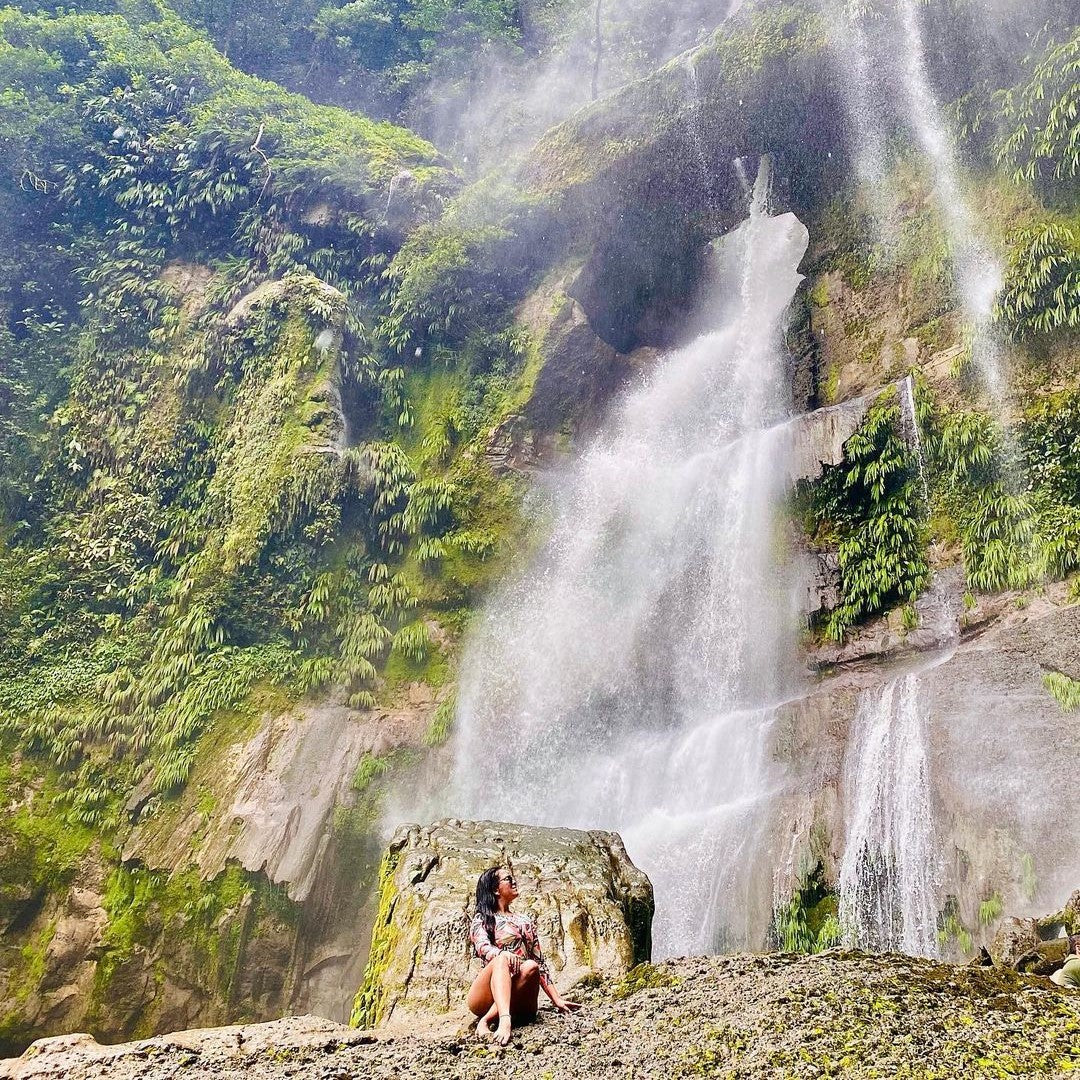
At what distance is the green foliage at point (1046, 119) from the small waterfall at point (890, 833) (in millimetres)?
7948

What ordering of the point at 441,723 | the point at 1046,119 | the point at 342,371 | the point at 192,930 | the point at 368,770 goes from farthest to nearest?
the point at 342,371, the point at 441,723, the point at 368,770, the point at 1046,119, the point at 192,930

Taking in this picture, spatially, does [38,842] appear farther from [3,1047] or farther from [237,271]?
[237,271]

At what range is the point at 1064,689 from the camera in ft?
30.6

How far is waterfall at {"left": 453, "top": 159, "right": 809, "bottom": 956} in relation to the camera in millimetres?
10719

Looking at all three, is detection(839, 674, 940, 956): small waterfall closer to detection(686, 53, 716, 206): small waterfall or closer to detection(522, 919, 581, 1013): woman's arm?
detection(522, 919, 581, 1013): woman's arm

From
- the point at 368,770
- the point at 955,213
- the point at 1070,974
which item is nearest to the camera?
the point at 1070,974

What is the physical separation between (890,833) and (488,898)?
6713mm

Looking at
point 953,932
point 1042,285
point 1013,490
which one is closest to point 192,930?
point 953,932

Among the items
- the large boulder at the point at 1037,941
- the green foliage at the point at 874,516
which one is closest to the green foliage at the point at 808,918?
the large boulder at the point at 1037,941

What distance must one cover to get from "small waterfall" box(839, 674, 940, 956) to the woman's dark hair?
6324 mm

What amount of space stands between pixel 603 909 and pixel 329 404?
38.2 ft

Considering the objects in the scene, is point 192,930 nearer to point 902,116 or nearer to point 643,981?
point 643,981

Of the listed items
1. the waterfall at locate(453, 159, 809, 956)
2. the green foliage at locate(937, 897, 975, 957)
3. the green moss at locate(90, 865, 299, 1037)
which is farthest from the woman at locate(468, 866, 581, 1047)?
→ the green moss at locate(90, 865, 299, 1037)

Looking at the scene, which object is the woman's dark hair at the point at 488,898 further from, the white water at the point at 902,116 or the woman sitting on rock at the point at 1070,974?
the white water at the point at 902,116
